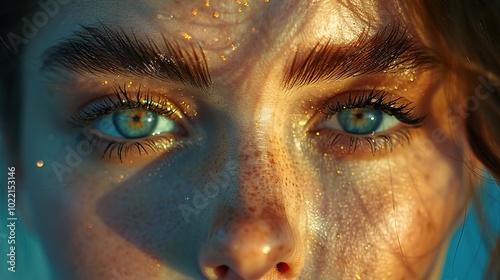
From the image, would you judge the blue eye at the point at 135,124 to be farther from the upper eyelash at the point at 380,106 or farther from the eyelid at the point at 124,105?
the upper eyelash at the point at 380,106

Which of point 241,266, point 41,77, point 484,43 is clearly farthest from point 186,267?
point 484,43

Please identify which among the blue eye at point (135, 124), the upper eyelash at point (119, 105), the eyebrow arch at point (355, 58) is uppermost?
the eyebrow arch at point (355, 58)

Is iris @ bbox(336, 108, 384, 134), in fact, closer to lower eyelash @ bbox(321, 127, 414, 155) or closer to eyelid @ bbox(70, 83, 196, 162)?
lower eyelash @ bbox(321, 127, 414, 155)

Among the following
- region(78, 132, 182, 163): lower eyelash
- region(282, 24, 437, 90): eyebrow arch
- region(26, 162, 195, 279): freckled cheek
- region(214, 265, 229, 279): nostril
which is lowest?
region(214, 265, 229, 279): nostril

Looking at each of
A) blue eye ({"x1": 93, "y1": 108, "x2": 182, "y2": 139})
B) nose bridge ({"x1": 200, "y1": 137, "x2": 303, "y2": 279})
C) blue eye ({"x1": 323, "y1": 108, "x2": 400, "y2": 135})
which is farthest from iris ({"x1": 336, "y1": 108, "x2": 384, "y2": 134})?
blue eye ({"x1": 93, "y1": 108, "x2": 182, "y2": 139})

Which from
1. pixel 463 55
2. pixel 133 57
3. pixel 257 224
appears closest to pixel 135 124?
pixel 133 57

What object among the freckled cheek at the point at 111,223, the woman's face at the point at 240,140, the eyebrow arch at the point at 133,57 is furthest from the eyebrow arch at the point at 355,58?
the freckled cheek at the point at 111,223
